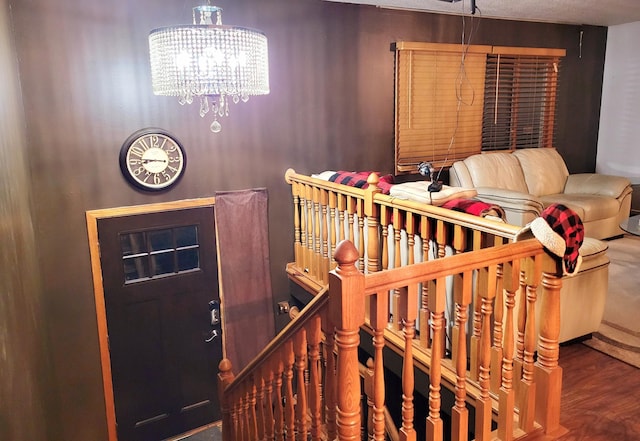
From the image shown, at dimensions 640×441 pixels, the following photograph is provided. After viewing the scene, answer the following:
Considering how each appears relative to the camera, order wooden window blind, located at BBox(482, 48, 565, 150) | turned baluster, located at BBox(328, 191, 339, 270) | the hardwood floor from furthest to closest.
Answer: wooden window blind, located at BBox(482, 48, 565, 150) → turned baluster, located at BBox(328, 191, 339, 270) → the hardwood floor

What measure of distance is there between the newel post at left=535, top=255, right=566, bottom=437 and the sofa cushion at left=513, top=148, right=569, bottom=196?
3643 mm

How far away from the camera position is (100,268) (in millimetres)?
3734

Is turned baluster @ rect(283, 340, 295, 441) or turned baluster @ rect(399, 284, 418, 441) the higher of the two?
turned baluster @ rect(399, 284, 418, 441)

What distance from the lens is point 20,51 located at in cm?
324

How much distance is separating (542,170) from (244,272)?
3.41m

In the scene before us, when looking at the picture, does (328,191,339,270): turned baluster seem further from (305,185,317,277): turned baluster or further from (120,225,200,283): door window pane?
(120,225,200,283): door window pane

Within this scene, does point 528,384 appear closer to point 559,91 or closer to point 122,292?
point 122,292

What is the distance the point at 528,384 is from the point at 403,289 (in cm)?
82

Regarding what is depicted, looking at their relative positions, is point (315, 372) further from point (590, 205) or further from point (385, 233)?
point (590, 205)

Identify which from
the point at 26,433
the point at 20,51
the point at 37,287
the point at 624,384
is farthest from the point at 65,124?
the point at 624,384

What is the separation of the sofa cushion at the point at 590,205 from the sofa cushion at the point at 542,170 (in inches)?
6.9

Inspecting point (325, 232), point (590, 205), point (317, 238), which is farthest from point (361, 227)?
point (590, 205)

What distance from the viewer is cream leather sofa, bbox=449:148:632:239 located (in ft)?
16.5

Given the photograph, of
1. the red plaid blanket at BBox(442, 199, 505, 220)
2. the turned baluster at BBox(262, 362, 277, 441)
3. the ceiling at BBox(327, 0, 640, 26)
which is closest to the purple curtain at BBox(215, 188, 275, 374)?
the turned baluster at BBox(262, 362, 277, 441)
